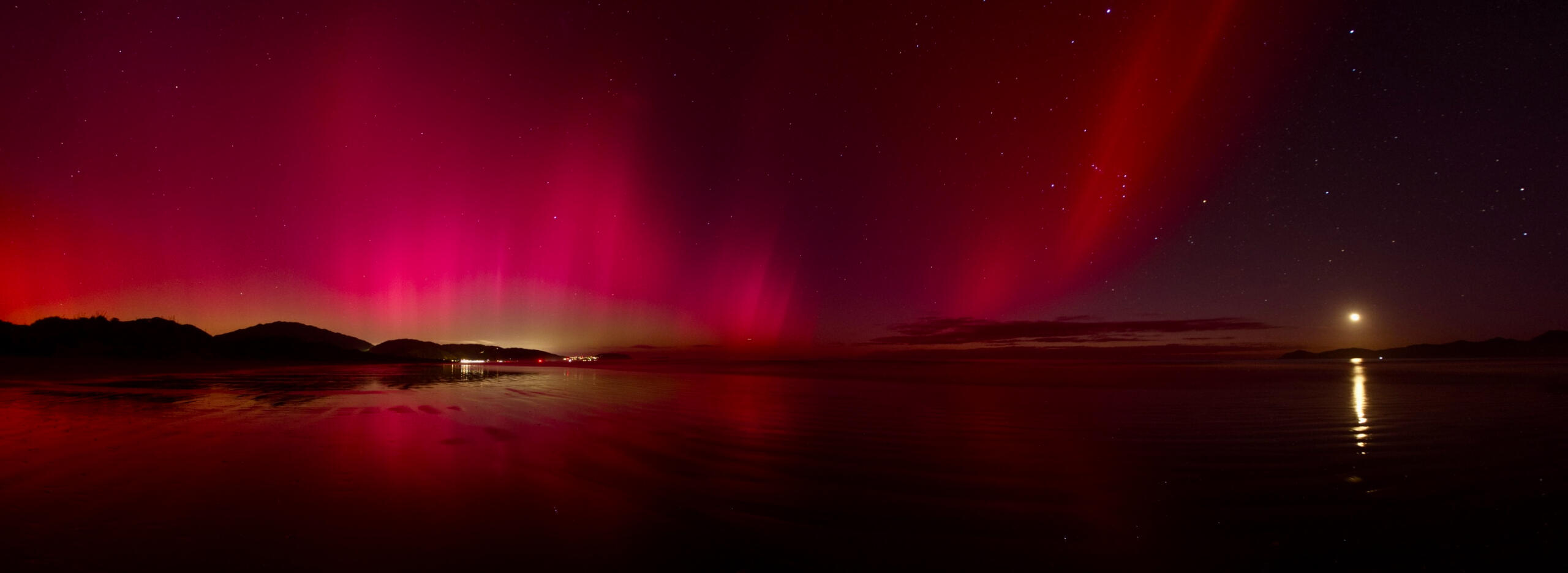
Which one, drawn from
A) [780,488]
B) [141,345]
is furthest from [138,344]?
[780,488]

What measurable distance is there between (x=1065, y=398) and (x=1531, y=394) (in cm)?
1288

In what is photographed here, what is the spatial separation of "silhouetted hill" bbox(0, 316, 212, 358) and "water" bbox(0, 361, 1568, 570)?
70.9 meters

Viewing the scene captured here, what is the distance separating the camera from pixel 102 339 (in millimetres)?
73688

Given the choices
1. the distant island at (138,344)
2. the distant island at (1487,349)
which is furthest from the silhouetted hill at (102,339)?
the distant island at (1487,349)

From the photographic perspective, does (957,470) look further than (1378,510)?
Yes

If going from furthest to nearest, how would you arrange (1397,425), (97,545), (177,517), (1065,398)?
1. (1065,398)
2. (1397,425)
3. (177,517)
4. (97,545)

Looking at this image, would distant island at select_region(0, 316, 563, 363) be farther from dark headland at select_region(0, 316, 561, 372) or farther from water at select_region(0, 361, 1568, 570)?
water at select_region(0, 361, 1568, 570)

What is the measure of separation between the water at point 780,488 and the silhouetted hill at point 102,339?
2790 inches

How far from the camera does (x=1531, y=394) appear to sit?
61.9ft

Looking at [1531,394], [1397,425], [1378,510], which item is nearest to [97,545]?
[1378,510]

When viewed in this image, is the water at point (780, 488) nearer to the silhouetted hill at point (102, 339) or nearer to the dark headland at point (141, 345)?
the dark headland at point (141, 345)

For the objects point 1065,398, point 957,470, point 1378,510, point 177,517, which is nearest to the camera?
point 177,517

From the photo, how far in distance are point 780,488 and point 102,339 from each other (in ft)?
331

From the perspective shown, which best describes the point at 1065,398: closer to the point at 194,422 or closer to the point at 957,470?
the point at 957,470
